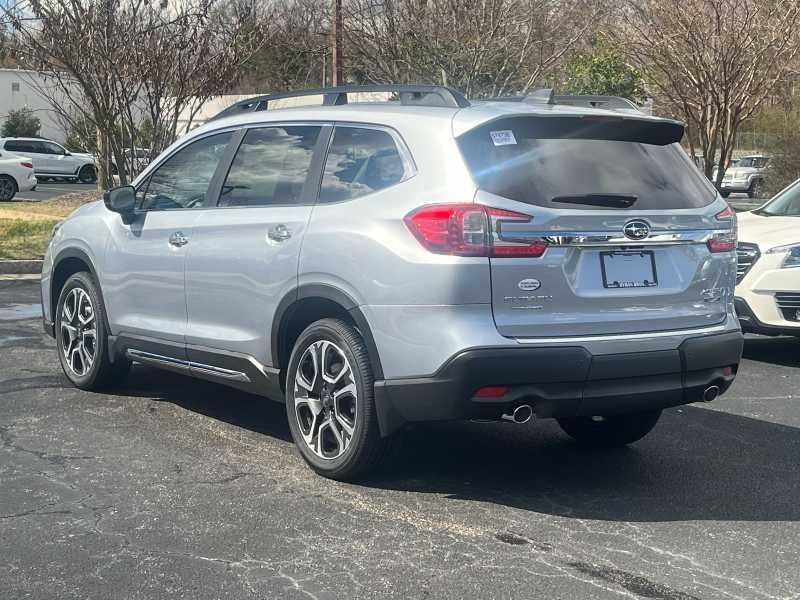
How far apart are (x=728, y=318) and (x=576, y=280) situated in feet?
3.21

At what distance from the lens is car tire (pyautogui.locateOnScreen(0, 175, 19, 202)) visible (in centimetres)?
2956

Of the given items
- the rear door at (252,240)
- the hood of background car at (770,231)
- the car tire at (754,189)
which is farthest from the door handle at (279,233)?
the car tire at (754,189)

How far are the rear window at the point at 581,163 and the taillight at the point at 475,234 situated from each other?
0.12 m

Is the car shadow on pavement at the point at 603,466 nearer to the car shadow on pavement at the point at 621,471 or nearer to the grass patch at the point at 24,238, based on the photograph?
the car shadow on pavement at the point at 621,471

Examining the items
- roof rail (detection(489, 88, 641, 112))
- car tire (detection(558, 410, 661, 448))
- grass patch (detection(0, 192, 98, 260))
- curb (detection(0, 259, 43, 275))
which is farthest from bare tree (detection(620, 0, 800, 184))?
roof rail (detection(489, 88, 641, 112))

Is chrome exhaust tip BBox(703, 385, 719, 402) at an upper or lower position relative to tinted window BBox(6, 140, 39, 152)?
upper

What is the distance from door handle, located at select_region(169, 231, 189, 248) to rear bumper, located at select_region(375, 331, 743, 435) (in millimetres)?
1794

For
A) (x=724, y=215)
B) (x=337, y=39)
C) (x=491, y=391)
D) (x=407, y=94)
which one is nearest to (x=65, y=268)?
(x=407, y=94)

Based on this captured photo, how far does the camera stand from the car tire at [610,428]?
616cm

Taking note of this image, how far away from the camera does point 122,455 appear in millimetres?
5914

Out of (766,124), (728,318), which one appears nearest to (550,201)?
(728,318)

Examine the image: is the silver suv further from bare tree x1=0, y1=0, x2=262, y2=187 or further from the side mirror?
bare tree x1=0, y1=0, x2=262, y2=187

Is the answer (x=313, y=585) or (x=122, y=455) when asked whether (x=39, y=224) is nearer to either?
(x=122, y=455)

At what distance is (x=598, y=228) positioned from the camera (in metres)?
5.04
